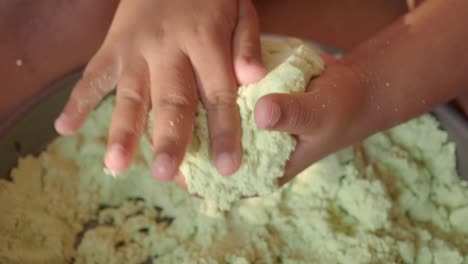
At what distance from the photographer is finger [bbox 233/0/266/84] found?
60 cm

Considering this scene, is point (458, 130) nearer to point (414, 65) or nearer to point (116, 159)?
point (414, 65)

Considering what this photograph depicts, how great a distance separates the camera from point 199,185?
1.89ft

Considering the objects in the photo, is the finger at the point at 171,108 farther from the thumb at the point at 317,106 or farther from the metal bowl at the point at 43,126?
the metal bowl at the point at 43,126

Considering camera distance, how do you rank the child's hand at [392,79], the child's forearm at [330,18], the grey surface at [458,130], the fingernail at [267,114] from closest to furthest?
the fingernail at [267,114]
the child's hand at [392,79]
the grey surface at [458,130]
the child's forearm at [330,18]

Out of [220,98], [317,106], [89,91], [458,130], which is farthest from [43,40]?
[458,130]

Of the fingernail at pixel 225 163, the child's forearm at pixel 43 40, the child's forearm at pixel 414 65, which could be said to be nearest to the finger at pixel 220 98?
the fingernail at pixel 225 163

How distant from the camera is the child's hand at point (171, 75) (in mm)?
522

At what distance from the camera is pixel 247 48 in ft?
2.06

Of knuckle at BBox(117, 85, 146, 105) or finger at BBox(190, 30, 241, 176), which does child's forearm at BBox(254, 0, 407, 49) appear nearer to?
finger at BBox(190, 30, 241, 176)

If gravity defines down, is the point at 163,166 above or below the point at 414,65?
below

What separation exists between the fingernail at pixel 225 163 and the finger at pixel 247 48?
0.11 m

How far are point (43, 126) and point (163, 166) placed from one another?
1.29 feet

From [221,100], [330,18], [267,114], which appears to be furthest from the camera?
[330,18]

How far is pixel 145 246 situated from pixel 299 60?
0.32 m
